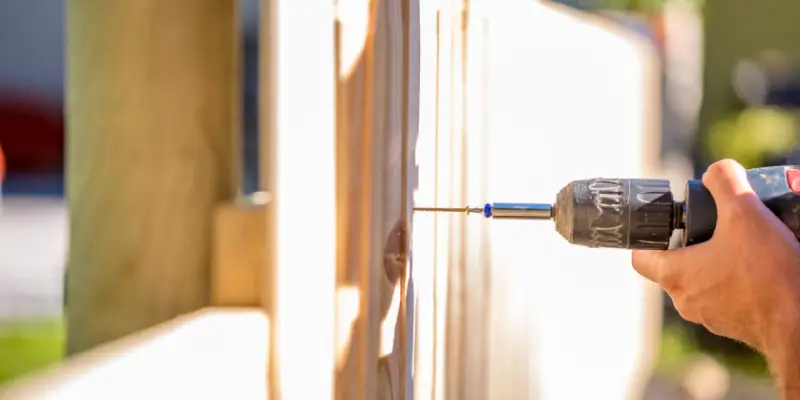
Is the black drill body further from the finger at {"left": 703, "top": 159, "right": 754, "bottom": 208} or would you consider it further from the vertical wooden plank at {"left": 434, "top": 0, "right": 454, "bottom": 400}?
the vertical wooden plank at {"left": 434, "top": 0, "right": 454, "bottom": 400}

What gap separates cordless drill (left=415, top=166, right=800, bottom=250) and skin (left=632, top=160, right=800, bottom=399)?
0.02 meters

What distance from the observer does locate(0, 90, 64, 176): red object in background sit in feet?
3.97

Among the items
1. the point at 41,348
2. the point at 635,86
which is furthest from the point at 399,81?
the point at 635,86

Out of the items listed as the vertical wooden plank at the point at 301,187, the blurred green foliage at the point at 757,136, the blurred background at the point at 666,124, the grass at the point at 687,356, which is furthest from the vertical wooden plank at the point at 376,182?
the blurred green foliage at the point at 757,136

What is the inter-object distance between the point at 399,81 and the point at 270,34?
Answer: 14cm

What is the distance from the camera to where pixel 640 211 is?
574 mm

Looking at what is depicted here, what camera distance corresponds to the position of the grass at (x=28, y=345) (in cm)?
85

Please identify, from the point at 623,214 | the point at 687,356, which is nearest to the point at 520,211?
the point at 623,214

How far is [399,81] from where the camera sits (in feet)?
2.01

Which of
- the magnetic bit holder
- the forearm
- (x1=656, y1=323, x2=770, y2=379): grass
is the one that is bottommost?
(x1=656, y1=323, x2=770, y2=379): grass

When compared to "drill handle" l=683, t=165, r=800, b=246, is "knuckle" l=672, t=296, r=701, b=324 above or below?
below

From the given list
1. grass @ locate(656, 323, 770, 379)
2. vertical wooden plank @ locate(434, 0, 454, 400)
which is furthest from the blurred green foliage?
vertical wooden plank @ locate(434, 0, 454, 400)

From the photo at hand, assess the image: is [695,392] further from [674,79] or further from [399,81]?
[399,81]

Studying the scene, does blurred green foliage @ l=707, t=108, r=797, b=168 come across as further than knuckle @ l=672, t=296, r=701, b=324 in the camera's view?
Yes
